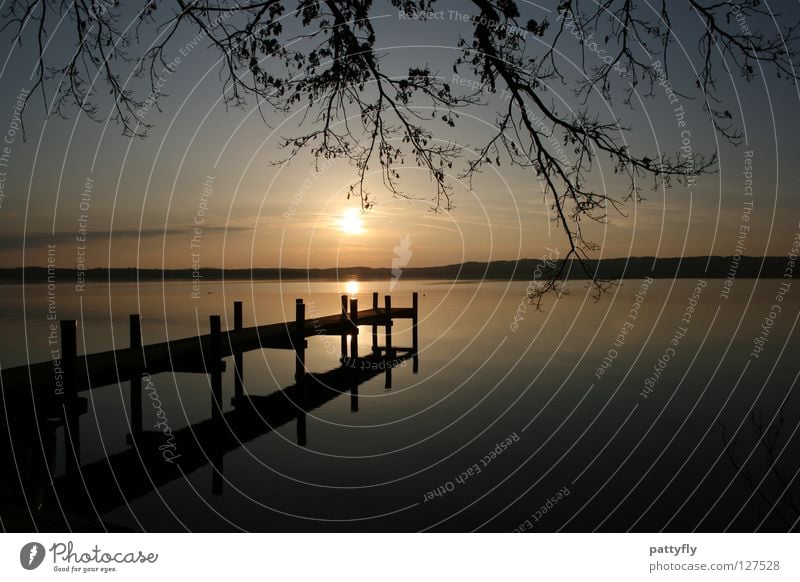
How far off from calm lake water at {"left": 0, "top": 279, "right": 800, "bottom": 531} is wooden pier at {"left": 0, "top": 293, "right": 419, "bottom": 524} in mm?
396

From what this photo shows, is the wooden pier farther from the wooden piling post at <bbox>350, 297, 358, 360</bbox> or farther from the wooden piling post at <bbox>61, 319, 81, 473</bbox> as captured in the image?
the wooden piling post at <bbox>350, 297, 358, 360</bbox>

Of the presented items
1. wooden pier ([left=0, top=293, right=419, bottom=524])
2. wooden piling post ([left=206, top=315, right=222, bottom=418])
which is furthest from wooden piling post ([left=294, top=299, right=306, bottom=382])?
wooden piling post ([left=206, top=315, right=222, bottom=418])

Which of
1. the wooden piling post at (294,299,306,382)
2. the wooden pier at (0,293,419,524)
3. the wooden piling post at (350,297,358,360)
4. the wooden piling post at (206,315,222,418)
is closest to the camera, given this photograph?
the wooden pier at (0,293,419,524)

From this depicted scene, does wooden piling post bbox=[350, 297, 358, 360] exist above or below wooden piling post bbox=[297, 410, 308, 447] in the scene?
above

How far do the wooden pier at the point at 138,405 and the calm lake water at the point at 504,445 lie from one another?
1.30 feet

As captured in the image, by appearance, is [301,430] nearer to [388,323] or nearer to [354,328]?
[354,328]

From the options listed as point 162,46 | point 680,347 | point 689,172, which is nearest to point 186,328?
point 680,347

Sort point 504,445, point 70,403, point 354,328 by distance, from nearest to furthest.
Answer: point 70,403
point 504,445
point 354,328

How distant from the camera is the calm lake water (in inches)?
509

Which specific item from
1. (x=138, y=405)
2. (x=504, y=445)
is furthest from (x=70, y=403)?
(x=504, y=445)

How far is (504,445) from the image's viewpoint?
1803cm

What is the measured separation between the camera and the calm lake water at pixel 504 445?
42.4 feet

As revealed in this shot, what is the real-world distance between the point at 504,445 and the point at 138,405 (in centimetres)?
935

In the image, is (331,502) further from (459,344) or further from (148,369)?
(459,344)
